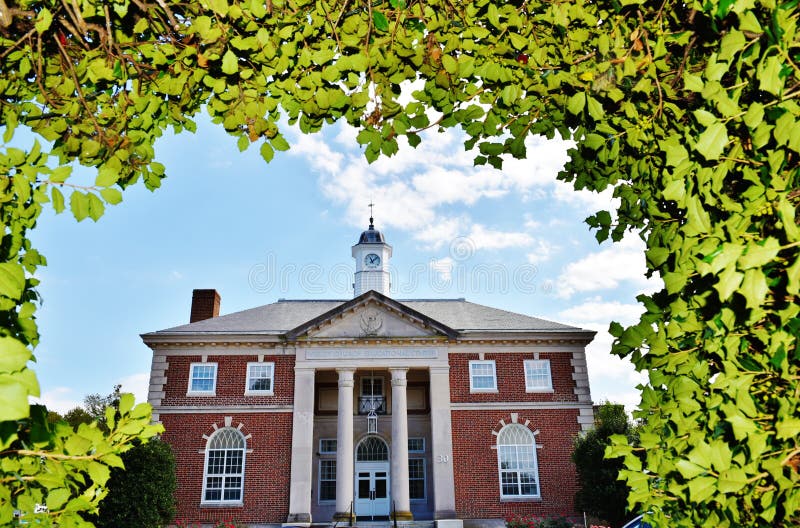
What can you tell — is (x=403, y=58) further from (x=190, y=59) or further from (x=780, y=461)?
(x=780, y=461)

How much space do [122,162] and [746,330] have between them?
12.4ft

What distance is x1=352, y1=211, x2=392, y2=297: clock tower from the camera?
36.8 meters

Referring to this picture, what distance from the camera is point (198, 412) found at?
2303 centimetres

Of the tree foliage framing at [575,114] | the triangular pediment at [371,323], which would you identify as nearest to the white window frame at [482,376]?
the triangular pediment at [371,323]

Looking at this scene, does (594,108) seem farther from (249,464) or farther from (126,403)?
(249,464)

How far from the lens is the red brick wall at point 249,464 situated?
21.7 m

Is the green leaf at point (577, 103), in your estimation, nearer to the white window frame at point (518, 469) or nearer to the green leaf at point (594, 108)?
the green leaf at point (594, 108)

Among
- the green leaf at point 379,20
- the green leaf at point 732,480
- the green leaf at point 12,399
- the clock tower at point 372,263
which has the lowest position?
the green leaf at point 732,480

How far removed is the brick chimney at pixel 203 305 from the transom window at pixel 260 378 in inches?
223

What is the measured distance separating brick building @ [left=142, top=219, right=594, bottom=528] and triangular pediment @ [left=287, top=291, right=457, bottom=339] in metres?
0.07

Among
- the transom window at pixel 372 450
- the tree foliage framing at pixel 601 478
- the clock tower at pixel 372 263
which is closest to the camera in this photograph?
the tree foliage framing at pixel 601 478

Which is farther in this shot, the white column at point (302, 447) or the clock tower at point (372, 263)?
the clock tower at point (372, 263)

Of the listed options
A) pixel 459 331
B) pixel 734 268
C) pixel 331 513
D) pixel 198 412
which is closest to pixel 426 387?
pixel 459 331

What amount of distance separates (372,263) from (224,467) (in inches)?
718
